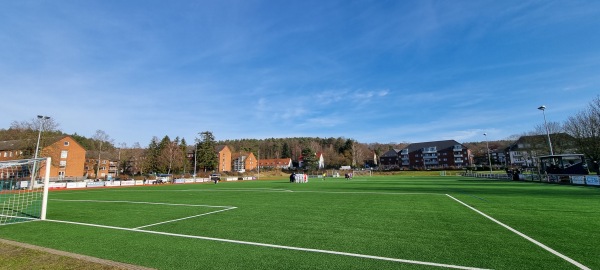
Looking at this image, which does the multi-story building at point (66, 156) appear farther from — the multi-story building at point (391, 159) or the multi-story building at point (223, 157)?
the multi-story building at point (391, 159)

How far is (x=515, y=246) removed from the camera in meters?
5.81

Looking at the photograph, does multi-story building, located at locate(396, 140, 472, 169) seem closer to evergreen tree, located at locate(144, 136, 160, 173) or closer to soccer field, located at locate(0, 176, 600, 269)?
evergreen tree, located at locate(144, 136, 160, 173)

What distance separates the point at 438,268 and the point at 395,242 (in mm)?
1677

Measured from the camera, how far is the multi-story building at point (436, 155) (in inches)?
3969

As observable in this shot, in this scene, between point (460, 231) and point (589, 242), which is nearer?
point (589, 242)

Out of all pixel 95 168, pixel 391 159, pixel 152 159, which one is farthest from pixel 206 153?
pixel 391 159

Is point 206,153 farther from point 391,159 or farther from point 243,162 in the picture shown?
point 391,159

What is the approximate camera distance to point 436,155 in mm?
105000

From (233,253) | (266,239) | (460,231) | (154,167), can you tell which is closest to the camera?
(233,253)

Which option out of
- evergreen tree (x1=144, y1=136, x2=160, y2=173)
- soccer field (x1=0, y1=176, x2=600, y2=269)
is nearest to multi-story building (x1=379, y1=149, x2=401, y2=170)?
evergreen tree (x1=144, y1=136, x2=160, y2=173)

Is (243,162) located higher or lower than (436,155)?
lower

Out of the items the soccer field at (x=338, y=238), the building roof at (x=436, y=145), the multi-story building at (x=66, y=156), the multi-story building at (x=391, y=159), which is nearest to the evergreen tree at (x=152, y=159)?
the multi-story building at (x=66, y=156)

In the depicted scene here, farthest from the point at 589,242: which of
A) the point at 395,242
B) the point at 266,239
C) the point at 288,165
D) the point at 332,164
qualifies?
the point at 288,165

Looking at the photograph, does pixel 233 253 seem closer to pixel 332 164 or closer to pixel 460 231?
pixel 460 231
